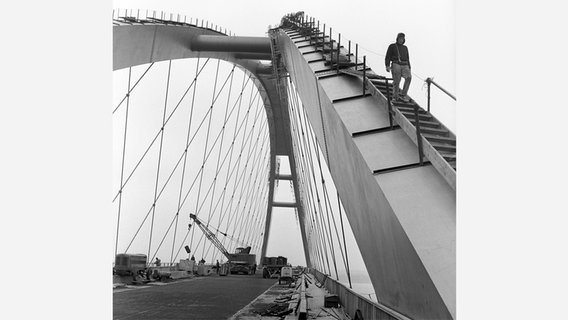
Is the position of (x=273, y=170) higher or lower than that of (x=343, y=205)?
higher

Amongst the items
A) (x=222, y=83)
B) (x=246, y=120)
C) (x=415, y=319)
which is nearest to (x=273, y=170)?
(x=246, y=120)

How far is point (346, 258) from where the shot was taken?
8.81 meters

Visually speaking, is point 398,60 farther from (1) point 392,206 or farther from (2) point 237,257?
(2) point 237,257

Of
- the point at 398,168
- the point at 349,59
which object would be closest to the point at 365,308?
the point at 398,168

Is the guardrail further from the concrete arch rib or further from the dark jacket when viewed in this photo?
the concrete arch rib

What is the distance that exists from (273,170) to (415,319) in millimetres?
40774

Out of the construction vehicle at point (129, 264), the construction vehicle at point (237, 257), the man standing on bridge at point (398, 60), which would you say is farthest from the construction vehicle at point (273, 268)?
the man standing on bridge at point (398, 60)

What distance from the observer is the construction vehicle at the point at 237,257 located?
39875 millimetres

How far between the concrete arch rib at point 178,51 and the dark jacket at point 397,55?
10.9 m

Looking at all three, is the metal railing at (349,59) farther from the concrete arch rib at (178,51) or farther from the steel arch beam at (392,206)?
the concrete arch rib at (178,51)

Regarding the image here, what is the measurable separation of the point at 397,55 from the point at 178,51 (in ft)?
53.7

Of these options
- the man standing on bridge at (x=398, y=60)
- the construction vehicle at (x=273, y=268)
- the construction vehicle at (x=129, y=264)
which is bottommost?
the construction vehicle at (x=273, y=268)
